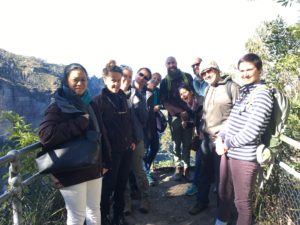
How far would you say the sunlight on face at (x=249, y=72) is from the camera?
354cm

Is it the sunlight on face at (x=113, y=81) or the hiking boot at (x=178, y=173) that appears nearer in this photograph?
the sunlight on face at (x=113, y=81)

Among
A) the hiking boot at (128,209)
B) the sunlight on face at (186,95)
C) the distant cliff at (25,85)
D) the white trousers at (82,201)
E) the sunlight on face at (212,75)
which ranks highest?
the sunlight on face at (212,75)

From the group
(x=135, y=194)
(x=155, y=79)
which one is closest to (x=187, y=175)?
(x=135, y=194)

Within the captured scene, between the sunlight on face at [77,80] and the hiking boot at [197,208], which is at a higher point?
the sunlight on face at [77,80]

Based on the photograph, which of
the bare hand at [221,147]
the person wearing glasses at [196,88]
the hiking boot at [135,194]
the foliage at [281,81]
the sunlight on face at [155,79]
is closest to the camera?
the bare hand at [221,147]

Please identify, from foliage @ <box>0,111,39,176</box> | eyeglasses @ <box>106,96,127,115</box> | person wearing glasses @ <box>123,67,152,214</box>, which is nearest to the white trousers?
foliage @ <box>0,111,39,176</box>

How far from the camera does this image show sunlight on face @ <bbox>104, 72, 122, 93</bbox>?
161 inches

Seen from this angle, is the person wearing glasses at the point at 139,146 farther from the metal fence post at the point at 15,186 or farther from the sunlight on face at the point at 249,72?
the metal fence post at the point at 15,186

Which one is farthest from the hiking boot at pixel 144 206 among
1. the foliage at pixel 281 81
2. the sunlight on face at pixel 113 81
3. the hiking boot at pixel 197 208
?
the sunlight on face at pixel 113 81

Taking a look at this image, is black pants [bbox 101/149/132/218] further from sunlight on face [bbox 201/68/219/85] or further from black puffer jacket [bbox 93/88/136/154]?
sunlight on face [bbox 201/68/219/85]

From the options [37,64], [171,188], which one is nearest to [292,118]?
[171,188]

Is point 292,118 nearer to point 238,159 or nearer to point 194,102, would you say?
point 238,159

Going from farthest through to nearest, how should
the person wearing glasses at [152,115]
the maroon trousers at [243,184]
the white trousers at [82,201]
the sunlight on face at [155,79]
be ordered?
the sunlight on face at [155,79] < the person wearing glasses at [152,115] < the maroon trousers at [243,184] < the white trousers at [82,201]

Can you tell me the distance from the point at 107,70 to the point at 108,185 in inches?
56.6
